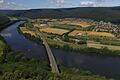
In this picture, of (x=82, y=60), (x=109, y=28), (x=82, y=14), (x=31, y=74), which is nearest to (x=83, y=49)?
(x=82, y=60)

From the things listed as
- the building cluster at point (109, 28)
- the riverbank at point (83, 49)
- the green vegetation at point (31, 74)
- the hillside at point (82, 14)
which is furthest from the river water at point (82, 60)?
the hillside at point (82, 14)

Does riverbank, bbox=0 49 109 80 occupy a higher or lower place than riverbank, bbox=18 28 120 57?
higher

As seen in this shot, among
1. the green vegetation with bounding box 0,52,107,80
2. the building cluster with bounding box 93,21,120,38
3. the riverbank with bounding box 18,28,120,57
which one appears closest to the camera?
the green vegetation with bounding box 0,52,107,80

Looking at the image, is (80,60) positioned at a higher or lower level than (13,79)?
lower

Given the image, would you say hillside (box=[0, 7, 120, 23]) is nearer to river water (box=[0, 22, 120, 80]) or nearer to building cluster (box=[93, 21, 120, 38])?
building cluster (box=[93, 21, 120, 38])

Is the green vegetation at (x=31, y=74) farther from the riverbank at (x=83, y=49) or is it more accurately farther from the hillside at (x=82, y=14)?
the hillside at (x=82, y=14)

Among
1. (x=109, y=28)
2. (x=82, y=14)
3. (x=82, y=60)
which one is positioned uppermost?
(x=82, y=60)

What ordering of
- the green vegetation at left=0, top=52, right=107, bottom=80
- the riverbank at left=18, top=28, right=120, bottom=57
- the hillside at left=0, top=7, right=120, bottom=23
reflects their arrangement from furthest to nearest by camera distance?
1. the hillside at left=0, top=7, right=120, bottom=23
2. the riverbank at left=18, top=28, right=120, bottom=57
3. the green vegetation at left=0, top=52, right=107, bottom=80

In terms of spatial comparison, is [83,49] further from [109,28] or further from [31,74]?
[109,28]

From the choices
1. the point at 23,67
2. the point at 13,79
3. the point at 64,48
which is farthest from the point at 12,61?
the point at 64,48

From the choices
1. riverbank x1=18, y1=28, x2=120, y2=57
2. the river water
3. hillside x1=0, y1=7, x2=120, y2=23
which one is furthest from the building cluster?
hillside x1=0, y1=7, x2=120, y2=23

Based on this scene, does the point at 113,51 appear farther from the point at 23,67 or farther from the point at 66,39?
the point at 23,67
